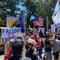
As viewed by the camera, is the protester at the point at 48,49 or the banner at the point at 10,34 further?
the protester at the point at 48,49

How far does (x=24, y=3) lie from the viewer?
55.7 meters

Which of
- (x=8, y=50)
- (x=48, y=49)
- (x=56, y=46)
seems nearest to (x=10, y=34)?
(x=8, y=50)

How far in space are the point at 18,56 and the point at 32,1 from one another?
159 ft

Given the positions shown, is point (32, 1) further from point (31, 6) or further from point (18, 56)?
point (18, 56)

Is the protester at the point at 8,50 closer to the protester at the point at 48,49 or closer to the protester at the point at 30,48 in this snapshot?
the protester at the point at 30,48

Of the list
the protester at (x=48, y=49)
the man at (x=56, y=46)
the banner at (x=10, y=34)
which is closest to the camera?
the banner at (x=10, y=34)

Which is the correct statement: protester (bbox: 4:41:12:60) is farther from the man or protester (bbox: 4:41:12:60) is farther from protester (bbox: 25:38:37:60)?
the man

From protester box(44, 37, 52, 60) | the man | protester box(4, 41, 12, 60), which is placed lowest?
protester box(44, 37, 52, 60)

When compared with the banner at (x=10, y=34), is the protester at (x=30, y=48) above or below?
below

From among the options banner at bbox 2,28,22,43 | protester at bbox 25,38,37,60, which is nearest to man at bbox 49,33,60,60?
banner at bbox 2,28,22,43

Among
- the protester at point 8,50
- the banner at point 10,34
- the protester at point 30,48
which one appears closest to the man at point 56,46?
the banner at point 10,34

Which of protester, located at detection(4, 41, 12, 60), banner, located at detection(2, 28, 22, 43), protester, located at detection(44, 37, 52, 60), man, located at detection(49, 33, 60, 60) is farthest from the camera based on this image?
protester, located at detection(44, 37, 52, 60)

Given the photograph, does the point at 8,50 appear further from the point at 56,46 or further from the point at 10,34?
the point at 56,46

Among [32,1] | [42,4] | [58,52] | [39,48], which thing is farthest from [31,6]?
[58,52]
